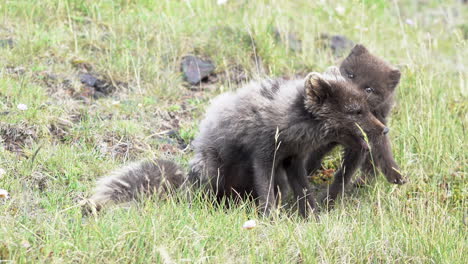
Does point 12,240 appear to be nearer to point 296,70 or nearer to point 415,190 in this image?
point 415,190

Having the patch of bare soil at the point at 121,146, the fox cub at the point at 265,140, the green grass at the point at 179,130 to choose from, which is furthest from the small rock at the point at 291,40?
the patch of bare soil at the point at 121,146

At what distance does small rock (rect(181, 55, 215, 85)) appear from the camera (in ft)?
24.4

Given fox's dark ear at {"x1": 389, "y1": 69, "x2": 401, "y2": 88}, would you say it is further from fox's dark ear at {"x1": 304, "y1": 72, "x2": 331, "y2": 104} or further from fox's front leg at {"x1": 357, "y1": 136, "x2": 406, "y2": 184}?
fox's dark ear at {"x1": 304, "y1": 72, "x2": 331, "y2": 104}

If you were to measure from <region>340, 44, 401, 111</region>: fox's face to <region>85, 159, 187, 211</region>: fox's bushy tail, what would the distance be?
5.63 ft

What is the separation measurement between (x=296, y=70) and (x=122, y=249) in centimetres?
405

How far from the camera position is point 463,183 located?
6.05 m

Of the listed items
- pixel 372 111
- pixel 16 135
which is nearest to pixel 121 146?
pixel 16 135

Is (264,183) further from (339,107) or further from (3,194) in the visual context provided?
(3,194)

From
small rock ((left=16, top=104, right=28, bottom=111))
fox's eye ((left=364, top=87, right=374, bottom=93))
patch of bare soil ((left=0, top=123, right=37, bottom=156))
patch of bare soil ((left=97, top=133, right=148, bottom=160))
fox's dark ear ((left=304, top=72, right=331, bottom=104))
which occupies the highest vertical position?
fox's dark ear ((left=304, top=72, right=331, bottom=104))

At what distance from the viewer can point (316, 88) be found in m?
5.22

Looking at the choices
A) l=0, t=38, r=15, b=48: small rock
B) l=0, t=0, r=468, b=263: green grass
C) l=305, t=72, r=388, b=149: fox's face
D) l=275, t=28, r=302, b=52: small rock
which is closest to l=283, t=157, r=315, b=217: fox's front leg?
l=0, t=0, r=468, b=263: green grass

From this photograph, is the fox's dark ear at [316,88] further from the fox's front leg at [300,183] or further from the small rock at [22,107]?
the small rock at [22,107]

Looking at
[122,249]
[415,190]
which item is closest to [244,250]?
[122,249]

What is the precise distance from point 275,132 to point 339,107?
1.71ft
